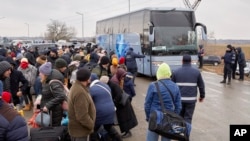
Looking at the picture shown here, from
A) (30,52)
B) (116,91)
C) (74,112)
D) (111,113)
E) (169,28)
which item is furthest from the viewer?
(169,28)

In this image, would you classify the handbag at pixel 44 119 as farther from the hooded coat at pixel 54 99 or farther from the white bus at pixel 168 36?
the white bus at pixel 168 36

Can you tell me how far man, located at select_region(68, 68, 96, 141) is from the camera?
511 centimetres

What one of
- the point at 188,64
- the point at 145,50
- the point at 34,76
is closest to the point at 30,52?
the point at 34,76

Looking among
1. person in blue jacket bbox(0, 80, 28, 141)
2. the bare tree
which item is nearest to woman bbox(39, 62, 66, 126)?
person in blue jacket bbox(0, 80, 28, 141)

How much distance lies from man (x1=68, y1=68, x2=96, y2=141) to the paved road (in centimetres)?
265

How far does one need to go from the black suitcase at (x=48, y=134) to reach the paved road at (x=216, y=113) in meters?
2.33

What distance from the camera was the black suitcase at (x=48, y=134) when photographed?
220 inches

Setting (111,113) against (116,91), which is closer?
(111,113)

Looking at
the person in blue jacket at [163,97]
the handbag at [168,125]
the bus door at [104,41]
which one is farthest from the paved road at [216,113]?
the bus door at [104,41]

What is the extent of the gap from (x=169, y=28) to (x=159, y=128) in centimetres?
1259

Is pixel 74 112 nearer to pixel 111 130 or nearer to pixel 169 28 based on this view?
pixel 111 130

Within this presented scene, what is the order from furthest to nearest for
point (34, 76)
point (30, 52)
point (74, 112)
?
point (30, 52) < point (34, 76) < point (74, 112)

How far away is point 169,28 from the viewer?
17.5 meters

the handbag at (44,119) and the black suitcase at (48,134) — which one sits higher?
the handbag at (44,119)
